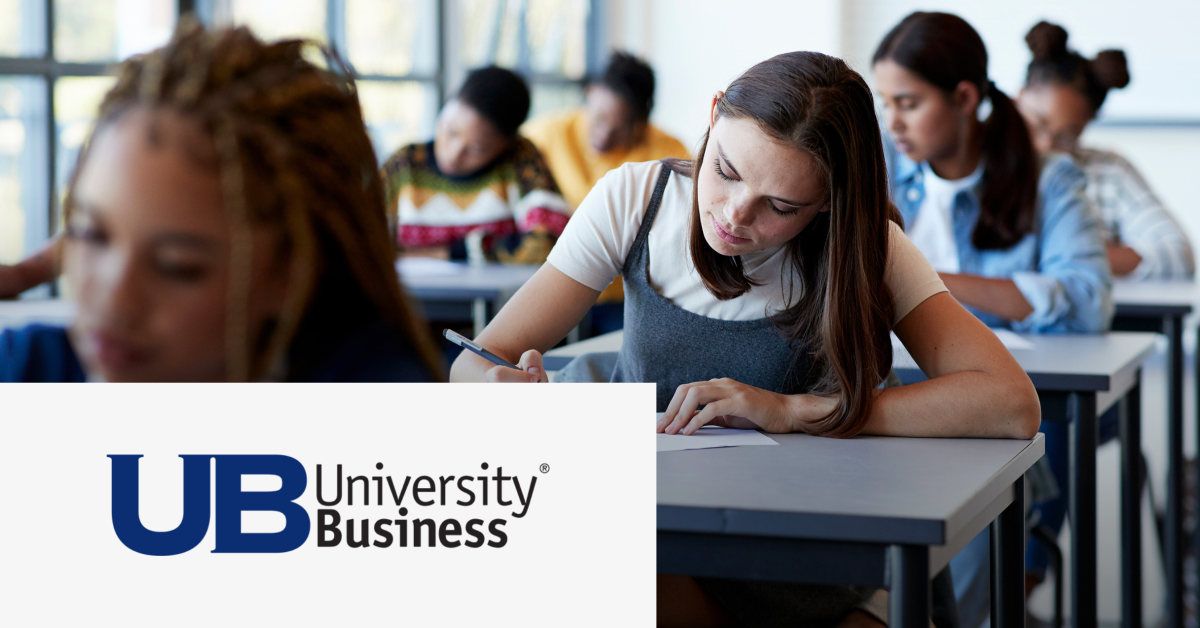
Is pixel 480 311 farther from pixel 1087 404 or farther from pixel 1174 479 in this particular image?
pixel 1174 479

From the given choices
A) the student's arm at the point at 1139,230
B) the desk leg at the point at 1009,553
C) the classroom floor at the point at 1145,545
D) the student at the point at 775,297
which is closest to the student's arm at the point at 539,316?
the student at the point at 775,297

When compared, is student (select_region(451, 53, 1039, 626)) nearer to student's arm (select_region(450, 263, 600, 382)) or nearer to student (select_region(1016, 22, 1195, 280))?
student's arm (select_region(450, 263, 600, 382))

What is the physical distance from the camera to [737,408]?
1147 millimetres

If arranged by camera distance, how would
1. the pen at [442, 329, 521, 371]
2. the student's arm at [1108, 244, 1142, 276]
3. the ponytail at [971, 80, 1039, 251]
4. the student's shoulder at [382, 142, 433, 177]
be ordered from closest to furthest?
the pen at [442, 329, 521, 371], the ponytail at [971, 80, 1039, 251], the student's arm at [1108, 244, 1142, 276], the student's shoulder at [382, 142, 433, 177]

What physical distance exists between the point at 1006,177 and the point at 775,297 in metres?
0.96

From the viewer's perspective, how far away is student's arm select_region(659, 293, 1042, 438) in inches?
45.2

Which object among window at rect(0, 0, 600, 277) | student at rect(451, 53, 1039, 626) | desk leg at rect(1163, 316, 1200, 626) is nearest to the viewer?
window at rect(0, 0, 600, 277)

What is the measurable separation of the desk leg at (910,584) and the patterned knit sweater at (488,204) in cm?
245

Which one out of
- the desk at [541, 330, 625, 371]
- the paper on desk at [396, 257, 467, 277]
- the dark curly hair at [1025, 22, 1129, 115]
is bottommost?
the paper on desk at [396, 257, 467, 277]

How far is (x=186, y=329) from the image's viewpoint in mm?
425

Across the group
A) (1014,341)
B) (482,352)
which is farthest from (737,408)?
(1014,341)

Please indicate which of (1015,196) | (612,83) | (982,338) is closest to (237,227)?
(982,338)

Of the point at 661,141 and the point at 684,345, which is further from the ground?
the point at 661,141

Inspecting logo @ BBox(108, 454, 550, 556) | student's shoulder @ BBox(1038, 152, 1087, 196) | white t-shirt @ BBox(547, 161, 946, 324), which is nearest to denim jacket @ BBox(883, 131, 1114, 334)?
student's shoulder @ BBox(1038, 152, 1087, 196)
